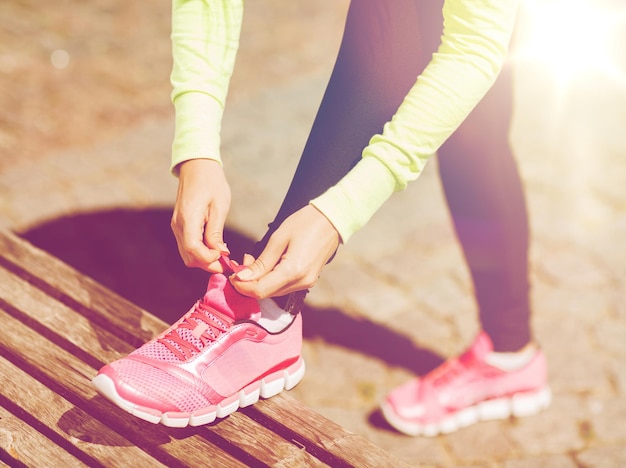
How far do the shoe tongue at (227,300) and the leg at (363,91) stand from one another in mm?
127

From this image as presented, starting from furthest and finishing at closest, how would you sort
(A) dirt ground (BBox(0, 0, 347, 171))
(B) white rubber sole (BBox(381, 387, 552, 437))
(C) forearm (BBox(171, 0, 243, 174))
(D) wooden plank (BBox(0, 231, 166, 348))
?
(A) dirt ground (BBox(0, 0, 347, 171)) < (B) white rubber sole (BBox(381, 387, 552, 437)) < (D) wooden plank (BBox(0, 231, 166, 348)) < (C) forearm (BBox(171, 0, 243, 174))

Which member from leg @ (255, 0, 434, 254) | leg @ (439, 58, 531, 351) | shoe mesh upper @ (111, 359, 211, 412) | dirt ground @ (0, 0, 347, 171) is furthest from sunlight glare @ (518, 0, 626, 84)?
shoe mesh upper @ (111, 359, 211, 412)

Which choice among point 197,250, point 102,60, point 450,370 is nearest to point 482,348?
point 450,370

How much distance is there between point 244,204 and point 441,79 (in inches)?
67.1

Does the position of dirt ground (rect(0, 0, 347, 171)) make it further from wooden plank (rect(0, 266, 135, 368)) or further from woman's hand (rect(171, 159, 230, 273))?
woman's hand (rect(171, 159, 230, 273))

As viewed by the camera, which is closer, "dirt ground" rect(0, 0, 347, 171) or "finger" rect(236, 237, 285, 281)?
"finger" rect(236, 237, 285, 281)

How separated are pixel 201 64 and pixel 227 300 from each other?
0.50 m

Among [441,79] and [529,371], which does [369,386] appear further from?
[441,79]

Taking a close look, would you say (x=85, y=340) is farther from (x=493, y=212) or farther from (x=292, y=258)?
(x=493, y=212)

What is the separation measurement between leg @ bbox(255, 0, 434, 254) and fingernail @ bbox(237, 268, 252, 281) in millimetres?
198

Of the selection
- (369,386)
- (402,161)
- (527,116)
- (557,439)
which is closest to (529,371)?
(557,439)

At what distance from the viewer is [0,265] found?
1797 mm

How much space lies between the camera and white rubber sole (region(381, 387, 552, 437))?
2105 millimetres

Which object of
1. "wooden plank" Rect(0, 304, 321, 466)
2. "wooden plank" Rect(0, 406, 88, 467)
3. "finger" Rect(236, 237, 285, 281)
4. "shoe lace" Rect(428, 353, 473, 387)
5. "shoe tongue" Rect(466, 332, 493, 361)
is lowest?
"shoe lace" Rect(428, 353, 473, 387)
